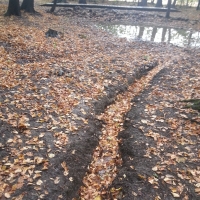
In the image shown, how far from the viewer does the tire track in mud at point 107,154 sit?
187 inches

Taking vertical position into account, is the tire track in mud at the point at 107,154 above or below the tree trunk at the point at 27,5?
below

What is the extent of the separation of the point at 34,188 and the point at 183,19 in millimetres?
29799

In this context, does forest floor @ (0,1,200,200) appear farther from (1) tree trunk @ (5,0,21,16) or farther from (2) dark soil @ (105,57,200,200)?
(1) tree trunk @ (5,0,21,16)

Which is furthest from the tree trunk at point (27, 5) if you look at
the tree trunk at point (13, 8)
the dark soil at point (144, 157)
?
the dark soil at point (144, 157)

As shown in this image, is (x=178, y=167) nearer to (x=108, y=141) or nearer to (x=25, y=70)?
(x=108, y=141)

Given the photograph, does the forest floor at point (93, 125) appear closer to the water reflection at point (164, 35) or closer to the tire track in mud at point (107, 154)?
the tire track in mud at point (107, 154)

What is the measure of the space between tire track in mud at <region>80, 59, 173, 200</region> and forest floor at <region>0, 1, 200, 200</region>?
0.02 meters

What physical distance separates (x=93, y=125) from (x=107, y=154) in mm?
1161

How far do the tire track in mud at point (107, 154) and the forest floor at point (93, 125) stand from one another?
0.02 m

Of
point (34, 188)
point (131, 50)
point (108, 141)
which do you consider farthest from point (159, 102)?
point (131, 50)

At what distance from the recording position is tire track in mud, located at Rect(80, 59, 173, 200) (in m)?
4.76

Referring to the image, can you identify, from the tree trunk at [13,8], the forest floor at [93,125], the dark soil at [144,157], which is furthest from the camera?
the tree trunk at [13,8]

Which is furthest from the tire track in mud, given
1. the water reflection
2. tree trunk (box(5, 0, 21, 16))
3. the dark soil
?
tree trunk (box(5, 0, 21, 16))

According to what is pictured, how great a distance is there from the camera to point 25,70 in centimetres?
892
